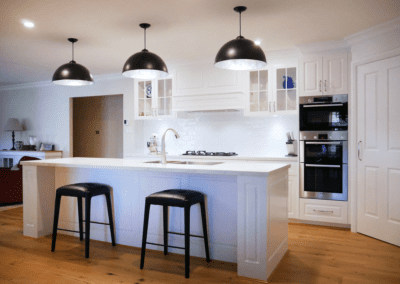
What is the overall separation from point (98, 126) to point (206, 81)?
3.45m

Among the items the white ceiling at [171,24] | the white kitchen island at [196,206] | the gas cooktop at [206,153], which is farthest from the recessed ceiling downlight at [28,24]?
the gas cooktop at [206,153]

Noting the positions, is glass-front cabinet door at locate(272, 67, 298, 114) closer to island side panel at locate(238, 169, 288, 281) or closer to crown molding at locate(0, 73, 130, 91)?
island side panel at locate(238, 169, 288, 281)

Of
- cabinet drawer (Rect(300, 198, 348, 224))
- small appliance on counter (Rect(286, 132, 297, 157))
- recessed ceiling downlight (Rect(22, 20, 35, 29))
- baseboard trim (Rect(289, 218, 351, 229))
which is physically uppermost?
recessed ceiling downlight (Rect(22, 20, 35, 29))

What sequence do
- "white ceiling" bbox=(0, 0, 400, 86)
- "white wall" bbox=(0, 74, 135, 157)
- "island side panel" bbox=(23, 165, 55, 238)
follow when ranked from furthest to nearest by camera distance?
"white wall" bbox=(0, 74, 135, 157) < "island side panel" bbox=(23, 165, 55, 238) < "white ceiling" bbox=(0, 0, 400, 86)

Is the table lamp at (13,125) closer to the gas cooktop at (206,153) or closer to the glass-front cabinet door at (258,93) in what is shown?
the gas cooktop at (206,153)

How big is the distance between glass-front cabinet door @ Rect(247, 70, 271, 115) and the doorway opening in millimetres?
3356

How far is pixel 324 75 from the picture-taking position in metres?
4.31

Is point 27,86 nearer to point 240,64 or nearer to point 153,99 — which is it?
point 153,99

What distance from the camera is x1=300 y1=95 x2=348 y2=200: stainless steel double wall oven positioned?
4203 millimetres

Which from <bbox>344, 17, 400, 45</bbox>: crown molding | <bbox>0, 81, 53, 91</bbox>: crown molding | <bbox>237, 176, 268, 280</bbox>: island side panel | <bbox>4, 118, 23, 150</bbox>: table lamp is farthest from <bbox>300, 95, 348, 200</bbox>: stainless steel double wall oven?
<bbox>4, 118, 23, 150</bbox>: table lamp

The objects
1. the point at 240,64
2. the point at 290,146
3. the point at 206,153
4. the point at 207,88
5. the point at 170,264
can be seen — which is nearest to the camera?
the point at 170,264

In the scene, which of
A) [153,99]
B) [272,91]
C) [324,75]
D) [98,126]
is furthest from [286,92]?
[98,126]

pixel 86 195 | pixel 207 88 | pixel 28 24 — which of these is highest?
pixel 28 24

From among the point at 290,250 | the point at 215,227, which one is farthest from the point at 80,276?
the point at 290,250
